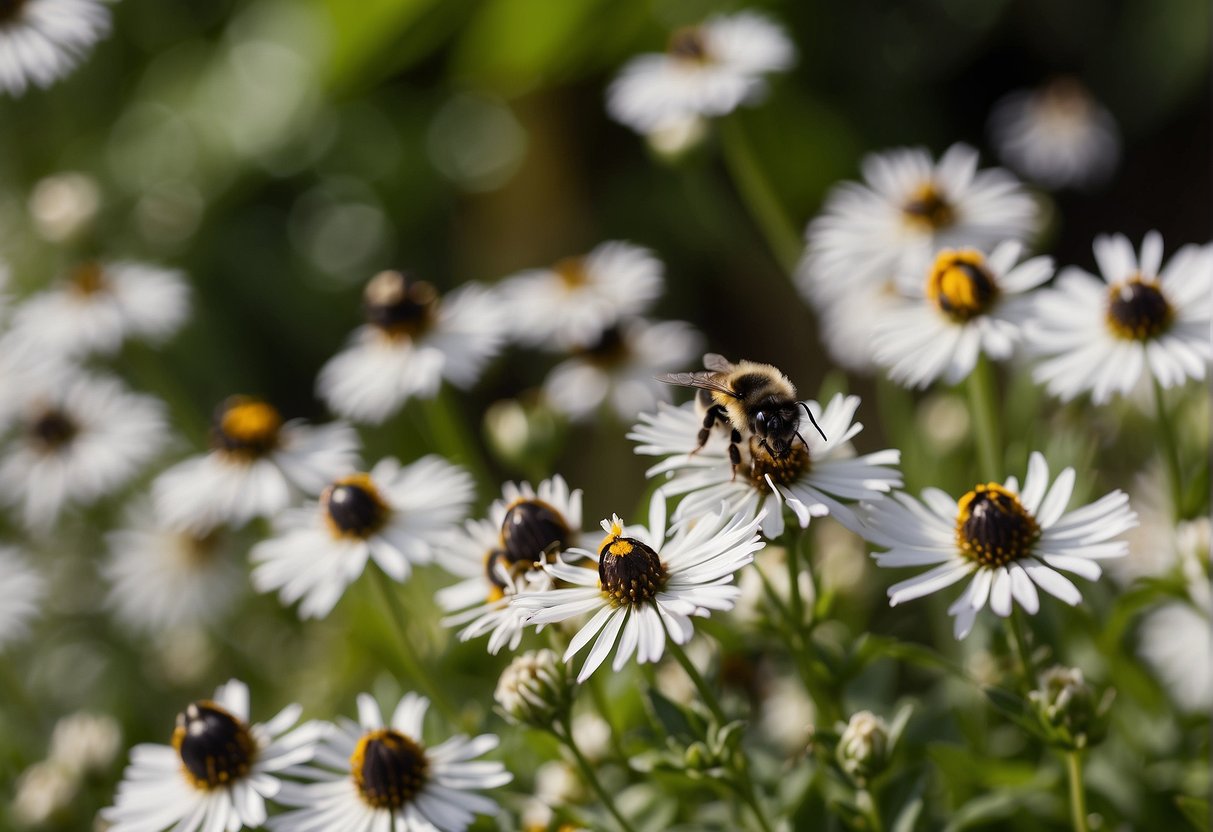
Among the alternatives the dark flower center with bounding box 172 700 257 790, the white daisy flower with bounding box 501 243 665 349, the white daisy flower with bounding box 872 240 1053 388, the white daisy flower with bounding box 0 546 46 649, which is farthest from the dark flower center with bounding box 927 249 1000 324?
the white daisy flower with bounding box 0 546 46 649

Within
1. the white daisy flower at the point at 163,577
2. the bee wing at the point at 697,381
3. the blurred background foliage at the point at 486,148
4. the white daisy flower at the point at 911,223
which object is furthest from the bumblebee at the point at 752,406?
the blurred background foliage at the point at 486,148

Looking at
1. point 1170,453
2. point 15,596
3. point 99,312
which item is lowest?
point 15,596

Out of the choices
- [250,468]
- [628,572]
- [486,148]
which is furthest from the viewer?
[486,148]

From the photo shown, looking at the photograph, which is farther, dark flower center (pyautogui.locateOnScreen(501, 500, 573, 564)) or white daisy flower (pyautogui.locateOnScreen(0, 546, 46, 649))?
white daisy flower (pyautogui.locateOnScreen(0, 546, 46, 649))

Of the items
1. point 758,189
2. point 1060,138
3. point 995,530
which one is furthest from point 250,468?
point 1060,138

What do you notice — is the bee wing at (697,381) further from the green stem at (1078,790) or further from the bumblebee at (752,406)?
the green stem at (1078,790)

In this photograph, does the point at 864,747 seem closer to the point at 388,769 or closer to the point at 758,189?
the point at 388,769

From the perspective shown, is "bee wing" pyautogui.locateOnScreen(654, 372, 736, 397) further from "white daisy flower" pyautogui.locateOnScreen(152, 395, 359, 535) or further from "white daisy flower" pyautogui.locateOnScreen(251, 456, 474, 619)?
"white daisy flower" pyautogui.locateOnScreen(152, 395, 359, 535)
